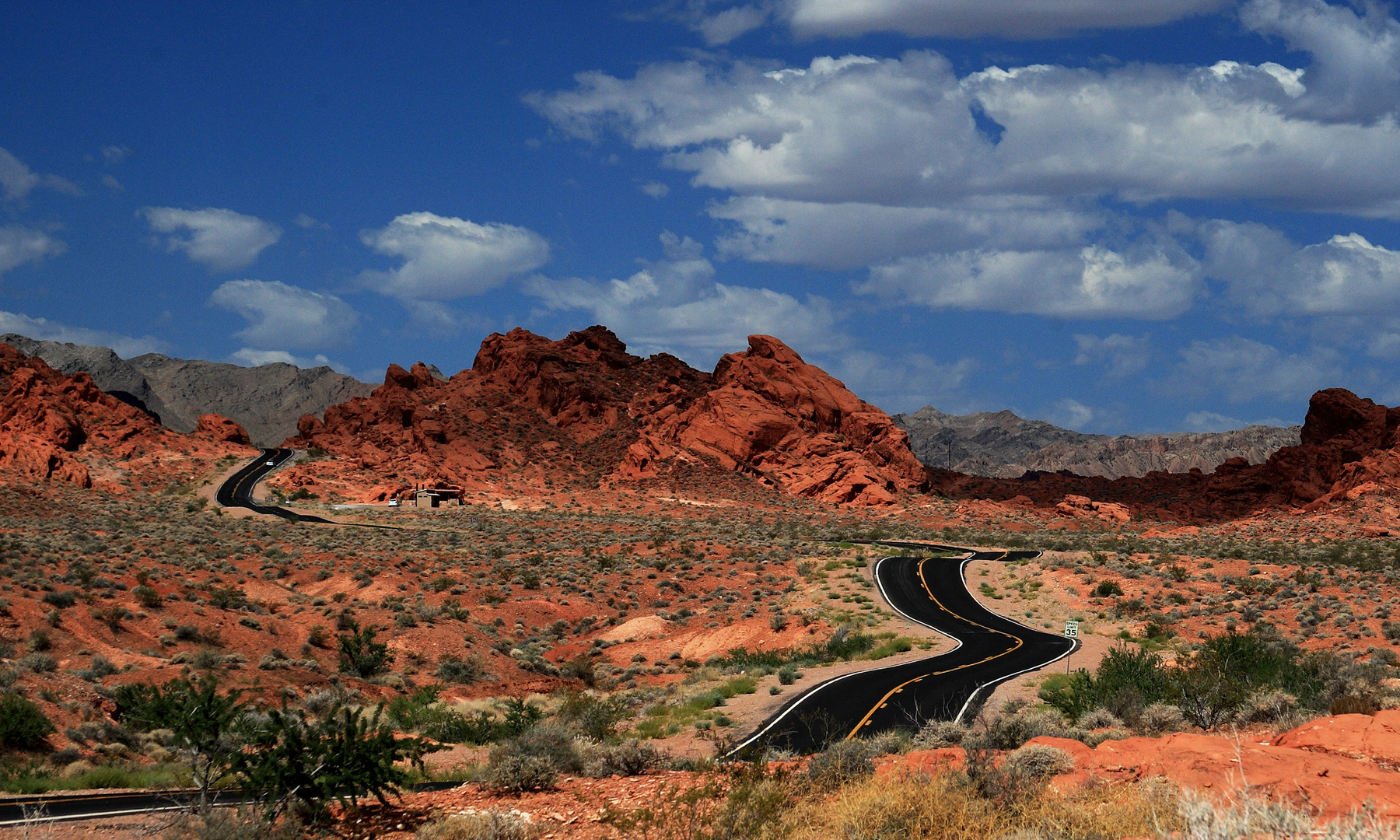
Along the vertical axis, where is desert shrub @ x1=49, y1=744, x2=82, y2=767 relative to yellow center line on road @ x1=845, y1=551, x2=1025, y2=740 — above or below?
above

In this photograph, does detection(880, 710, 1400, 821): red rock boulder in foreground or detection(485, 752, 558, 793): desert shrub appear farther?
detection(485, 752, 558, 793): desert shrub

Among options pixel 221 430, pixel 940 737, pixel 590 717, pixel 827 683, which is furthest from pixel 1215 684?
pixel 221 430

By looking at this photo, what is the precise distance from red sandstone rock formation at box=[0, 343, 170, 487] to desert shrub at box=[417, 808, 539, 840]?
7689 centimetres

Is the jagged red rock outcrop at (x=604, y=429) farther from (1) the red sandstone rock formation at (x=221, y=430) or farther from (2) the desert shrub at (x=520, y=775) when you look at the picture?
(2) the desert shrub at (x=520, y=775)

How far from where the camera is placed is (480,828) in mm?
10297

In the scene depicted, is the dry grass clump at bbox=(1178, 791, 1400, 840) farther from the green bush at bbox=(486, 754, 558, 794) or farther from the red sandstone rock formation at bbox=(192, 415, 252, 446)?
the red sandstone rock formation at bbox=(192, 415, 252, 446)

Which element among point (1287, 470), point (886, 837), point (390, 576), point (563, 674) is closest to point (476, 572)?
point (390, 576)

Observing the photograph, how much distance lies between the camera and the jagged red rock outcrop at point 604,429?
8856 cm

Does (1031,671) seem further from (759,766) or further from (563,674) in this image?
(759,766)

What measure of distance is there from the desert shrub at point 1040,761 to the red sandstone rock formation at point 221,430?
101867 millimetres

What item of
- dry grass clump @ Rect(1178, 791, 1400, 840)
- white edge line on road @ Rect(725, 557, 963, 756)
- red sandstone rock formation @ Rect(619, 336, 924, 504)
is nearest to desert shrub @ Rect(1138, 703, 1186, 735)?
white edge line on road @ Rect(725, 557, 963, 756)

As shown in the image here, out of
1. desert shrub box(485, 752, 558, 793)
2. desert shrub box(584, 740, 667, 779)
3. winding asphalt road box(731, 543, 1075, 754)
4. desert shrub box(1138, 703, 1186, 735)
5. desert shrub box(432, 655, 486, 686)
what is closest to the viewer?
desert shrub box(485, 752, 558, 793)

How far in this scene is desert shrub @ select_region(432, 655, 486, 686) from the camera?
87.2 ft

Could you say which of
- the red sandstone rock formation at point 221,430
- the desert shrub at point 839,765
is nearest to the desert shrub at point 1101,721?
the desert shrub at point 839,765
